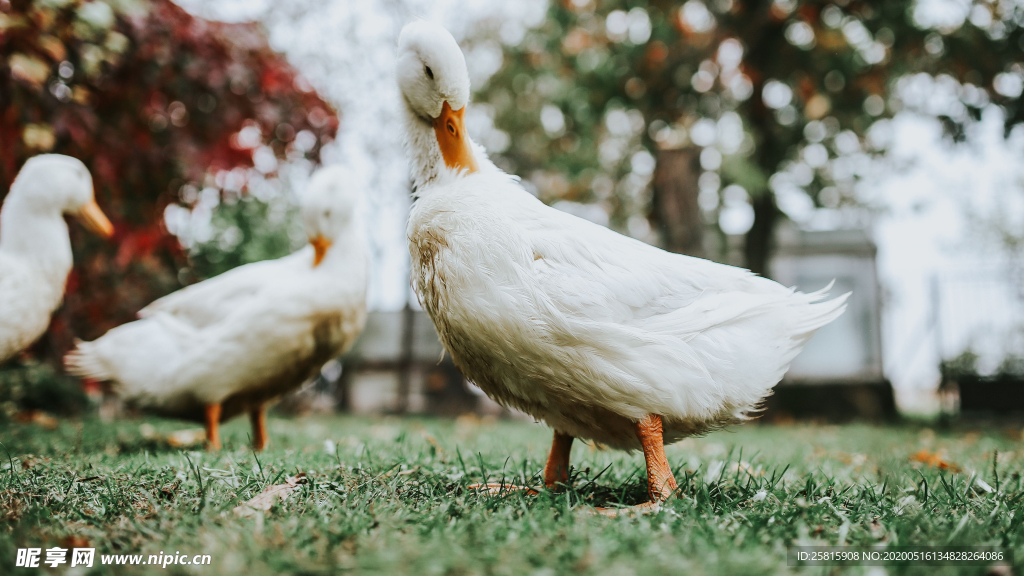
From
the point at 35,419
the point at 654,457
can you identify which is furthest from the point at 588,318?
the point at 35,419

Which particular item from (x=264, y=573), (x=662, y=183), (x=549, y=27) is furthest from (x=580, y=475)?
(x=549, y=27)

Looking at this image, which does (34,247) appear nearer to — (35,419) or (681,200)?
(35,419)

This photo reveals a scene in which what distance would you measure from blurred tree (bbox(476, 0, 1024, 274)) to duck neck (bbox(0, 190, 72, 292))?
6.75 metres

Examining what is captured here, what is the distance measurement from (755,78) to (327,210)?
285 inches

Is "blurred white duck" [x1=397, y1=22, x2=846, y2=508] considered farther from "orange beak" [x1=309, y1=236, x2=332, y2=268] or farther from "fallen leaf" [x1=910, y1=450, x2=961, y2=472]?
"orange beak" [x1=309, y1=236, x2=332, y2=268]

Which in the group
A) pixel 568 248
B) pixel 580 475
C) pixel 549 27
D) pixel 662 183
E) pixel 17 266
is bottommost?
pixel 580 475

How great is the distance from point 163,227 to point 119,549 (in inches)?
196

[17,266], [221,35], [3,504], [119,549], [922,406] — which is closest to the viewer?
[119,549]

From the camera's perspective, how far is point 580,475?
2.60 m

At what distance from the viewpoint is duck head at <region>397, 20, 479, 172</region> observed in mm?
2406

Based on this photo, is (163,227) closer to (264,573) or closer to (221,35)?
(221,35)

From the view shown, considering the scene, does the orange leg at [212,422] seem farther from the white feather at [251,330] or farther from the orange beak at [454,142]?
the orange beak at [454,142]
